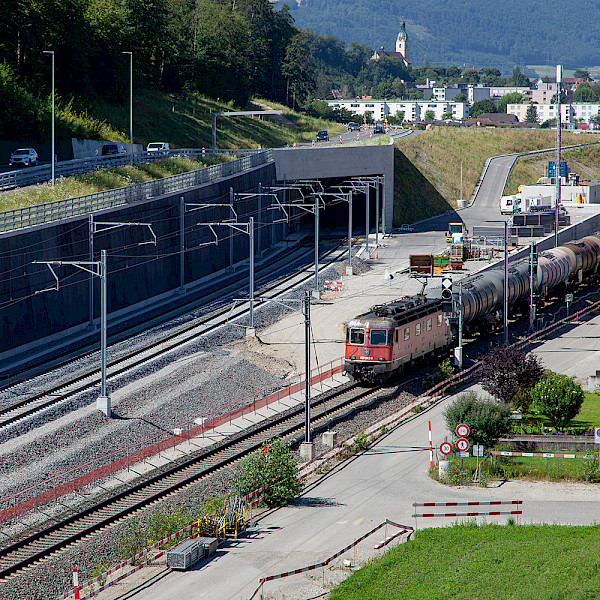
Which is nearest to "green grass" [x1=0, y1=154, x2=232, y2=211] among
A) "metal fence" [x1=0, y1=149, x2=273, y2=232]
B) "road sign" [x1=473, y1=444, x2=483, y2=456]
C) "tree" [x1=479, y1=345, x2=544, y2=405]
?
"metal fence" [x1=0, y1=149, x2=273, y2=232]

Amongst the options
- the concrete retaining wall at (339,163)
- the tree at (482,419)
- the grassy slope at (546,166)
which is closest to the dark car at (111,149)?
the concrete retaining wall at (339,163)

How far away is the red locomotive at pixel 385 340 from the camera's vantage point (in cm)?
4459

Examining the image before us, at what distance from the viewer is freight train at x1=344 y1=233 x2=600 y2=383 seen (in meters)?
44.8

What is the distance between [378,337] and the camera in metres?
44.5

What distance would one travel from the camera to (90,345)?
5022cm

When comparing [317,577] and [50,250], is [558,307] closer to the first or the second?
[50,250]

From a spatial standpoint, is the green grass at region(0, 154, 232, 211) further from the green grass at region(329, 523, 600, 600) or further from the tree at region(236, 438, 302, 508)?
the green grass at region(329, 523, 600, 600)

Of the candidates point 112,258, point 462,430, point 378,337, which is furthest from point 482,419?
point 112,258

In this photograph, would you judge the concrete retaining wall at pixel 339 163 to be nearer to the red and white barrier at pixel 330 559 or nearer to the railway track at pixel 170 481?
the railway track at pixel 170 481

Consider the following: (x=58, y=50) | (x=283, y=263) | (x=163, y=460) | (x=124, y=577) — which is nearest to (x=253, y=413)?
(x=163, y=460)

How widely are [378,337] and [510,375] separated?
6.69m

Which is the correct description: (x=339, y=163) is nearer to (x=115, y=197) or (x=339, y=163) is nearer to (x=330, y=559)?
(x=115, y=197)

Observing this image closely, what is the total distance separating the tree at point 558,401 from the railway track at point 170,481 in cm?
801

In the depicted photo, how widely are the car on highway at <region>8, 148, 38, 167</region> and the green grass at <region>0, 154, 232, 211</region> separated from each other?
736cm
